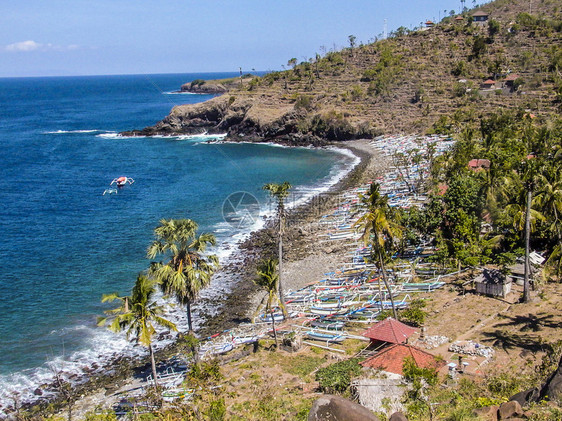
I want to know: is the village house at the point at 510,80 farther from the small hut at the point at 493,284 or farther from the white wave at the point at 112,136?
the white wave at the point at 112,136

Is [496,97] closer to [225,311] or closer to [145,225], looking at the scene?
[145,225]

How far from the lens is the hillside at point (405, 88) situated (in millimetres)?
86500

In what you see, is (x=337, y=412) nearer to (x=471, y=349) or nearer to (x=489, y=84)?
(x=471, y=349)

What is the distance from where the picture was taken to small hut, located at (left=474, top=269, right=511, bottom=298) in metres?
27.1

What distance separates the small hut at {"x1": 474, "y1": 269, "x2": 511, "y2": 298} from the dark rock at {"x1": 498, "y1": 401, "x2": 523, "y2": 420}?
1422 centimetres

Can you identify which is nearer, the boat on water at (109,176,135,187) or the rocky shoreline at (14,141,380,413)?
the rocky shoreline at (14,141,380,413)

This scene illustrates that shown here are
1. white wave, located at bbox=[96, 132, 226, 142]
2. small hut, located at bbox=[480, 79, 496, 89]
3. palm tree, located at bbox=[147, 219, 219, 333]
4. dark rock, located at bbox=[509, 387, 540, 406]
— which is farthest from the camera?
white wave, located at bbox=[96, 132, 226, 142]

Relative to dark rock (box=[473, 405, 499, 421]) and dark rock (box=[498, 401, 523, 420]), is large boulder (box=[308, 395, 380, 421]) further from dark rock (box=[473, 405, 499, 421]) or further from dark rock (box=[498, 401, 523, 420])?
dark rock (box=[498, 401, 523, 420])

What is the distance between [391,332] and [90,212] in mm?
43890

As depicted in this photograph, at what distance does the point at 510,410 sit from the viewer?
45.6ft

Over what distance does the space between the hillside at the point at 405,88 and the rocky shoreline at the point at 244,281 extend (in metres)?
32.3

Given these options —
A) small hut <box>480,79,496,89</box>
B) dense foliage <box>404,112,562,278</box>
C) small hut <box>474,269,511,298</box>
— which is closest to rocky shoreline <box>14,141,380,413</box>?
dense foliage <box>404,112,562,278</box>

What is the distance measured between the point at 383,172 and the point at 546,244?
115ft

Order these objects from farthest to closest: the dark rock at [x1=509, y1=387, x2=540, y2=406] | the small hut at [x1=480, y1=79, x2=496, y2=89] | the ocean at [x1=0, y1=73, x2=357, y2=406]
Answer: the small hut at [x1=480, y1=79, x2=496, y2=89] < the ocean at [x1=0, y1=73, x2=357, y2=406] < the dark rock at [x1=509, y1=387, x2=540, y2=406]
